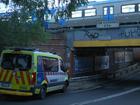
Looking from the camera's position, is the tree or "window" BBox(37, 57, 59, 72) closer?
"window" BBox(37, 57, 59, 72)

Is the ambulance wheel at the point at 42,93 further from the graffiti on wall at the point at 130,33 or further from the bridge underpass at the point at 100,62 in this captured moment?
the bridge underpass at the point at 100,62

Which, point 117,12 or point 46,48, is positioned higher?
point 117,12

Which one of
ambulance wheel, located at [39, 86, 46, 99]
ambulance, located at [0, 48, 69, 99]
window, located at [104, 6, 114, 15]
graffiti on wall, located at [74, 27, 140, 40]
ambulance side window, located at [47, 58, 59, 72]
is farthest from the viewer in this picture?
window, located at [104, 6, 114, 15]

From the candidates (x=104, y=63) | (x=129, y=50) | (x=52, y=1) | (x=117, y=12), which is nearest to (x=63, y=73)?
(x=52, y=1)

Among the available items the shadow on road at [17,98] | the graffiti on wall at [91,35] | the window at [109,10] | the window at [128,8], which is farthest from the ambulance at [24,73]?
the graffiti on wall at [91,35]

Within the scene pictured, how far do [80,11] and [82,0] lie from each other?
70.9 feet

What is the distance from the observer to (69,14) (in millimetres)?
13492

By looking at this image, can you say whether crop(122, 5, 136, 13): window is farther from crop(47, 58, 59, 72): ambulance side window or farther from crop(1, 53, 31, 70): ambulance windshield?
crop(1, 53, 31, 70): ambulance windshield

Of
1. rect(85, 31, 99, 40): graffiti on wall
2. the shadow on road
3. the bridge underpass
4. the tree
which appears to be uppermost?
the tree

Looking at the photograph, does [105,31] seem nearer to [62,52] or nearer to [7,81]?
[62,52]

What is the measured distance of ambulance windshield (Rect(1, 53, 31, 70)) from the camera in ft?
59.6

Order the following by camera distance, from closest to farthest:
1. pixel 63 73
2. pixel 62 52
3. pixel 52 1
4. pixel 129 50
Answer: pixel 52 1 → pixel 63 73 → pixel 62 52 → pixel 129 50

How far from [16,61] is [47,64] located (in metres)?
1.64

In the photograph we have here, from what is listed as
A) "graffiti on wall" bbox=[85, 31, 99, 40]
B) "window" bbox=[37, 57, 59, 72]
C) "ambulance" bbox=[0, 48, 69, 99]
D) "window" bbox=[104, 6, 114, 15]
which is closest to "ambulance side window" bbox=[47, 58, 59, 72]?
"window" bbox=[37, 57, 59, 72]
